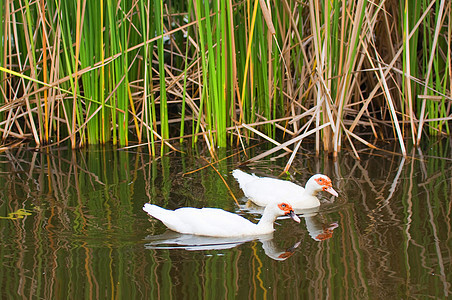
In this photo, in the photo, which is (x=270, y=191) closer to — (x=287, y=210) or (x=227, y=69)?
(x=287, y=210)

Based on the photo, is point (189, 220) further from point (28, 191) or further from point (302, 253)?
point (28, 191)

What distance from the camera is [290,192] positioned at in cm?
442

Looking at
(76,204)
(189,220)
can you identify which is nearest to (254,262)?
(189,220)

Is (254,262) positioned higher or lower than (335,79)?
lower

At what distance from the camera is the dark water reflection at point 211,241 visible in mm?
3011

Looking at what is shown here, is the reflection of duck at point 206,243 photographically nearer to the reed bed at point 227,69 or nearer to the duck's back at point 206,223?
the duck's back at point 206,223

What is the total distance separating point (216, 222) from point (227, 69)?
91.0 inches

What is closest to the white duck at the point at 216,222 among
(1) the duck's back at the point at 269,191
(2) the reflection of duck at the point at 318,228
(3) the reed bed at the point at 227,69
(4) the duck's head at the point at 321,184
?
(2) the reflection of duck at the point at 318,228

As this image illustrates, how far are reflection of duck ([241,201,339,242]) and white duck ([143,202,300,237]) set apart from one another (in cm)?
13

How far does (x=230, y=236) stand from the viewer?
147 inches

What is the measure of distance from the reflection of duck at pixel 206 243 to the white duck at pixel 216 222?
3 centimetres

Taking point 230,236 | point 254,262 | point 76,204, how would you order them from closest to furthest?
point 254,262 → point 230,236 → point 76,204

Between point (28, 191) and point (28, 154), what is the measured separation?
1.22 metres

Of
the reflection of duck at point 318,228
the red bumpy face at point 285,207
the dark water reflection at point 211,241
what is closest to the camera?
the dark water reflection at point 211,241
